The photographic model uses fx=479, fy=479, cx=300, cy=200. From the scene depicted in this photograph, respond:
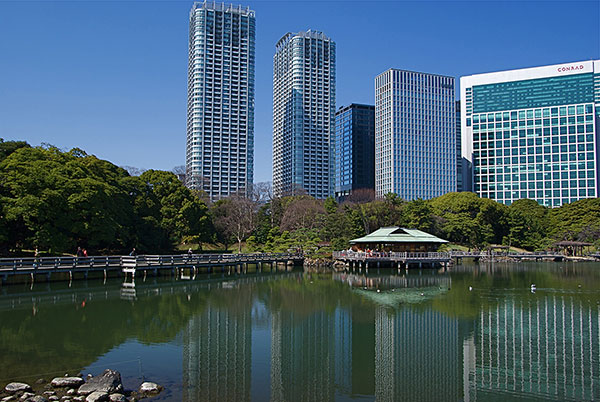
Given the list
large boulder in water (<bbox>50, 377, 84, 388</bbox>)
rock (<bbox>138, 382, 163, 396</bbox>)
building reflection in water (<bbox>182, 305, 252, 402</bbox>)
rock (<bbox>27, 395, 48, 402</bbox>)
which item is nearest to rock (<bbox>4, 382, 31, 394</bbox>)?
large boulder in water (<bbox>50, 377, 84, 388</bbox>)

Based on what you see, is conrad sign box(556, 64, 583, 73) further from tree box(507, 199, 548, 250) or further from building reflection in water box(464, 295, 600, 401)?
building reflection in water box(464, 295, 600, 401)

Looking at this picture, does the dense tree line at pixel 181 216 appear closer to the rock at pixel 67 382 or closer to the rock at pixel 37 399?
the rock at pixel 67 382

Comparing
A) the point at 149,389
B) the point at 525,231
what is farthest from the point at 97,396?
the point at 525,231

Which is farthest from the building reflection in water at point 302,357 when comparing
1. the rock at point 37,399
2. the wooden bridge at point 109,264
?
the wooden bridge at point 109,264

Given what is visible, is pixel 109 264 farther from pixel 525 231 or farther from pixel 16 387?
pixel 525 231

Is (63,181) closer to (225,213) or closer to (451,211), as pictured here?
(225,213)

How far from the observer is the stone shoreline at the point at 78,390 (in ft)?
33.8

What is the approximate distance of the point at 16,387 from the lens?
35.2 feet

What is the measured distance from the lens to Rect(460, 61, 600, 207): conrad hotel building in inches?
4220

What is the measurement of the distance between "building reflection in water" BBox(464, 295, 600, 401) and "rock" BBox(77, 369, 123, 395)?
27.3 feet

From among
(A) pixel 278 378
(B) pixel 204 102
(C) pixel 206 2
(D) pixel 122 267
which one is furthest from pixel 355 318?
(C) pixel 206 2

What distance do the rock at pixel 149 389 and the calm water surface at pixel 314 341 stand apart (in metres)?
0.27

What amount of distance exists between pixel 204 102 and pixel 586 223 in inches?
3103

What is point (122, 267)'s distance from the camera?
34.3 meters
